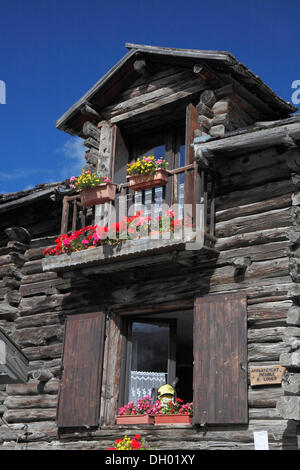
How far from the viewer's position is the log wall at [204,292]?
9.02 m

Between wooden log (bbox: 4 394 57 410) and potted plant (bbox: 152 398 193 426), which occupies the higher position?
wooden log (bbox: 4 394 57 410)

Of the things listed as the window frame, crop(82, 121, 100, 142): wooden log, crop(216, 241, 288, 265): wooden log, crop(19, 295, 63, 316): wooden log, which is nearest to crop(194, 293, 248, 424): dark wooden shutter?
crop(216, 241, 288, 265): wooden log

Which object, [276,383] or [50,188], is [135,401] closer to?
[276,383]

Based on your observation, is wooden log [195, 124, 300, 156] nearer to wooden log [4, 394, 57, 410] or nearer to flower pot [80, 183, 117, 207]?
flower pot [80, 183, 117, 207]

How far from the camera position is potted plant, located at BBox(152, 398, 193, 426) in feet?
31.7

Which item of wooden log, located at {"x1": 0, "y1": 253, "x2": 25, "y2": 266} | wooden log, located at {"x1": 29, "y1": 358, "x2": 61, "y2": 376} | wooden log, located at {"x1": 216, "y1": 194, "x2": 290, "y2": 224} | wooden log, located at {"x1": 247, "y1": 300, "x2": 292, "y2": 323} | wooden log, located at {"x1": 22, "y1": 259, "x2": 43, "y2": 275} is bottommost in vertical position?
wooden log, located at {"x1": 29, "y1": 358, "x2": 61, "y2": 376}

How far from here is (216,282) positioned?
32.8 feet

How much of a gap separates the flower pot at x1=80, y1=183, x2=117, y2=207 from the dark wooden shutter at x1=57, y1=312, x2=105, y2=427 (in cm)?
188

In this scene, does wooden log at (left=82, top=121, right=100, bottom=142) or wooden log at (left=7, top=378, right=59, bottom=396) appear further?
wooden log at (left=82, top=121, right=100, bottom=142)

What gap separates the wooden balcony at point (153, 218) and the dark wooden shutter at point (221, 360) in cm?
92

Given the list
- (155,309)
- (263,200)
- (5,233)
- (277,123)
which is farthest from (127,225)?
(5,233)

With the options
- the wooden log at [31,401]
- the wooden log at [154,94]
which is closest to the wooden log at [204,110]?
the wooden log at [154,94]

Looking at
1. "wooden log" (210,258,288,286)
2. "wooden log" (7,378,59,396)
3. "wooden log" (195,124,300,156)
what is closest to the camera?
"wooden log" (195,124,300,156)
